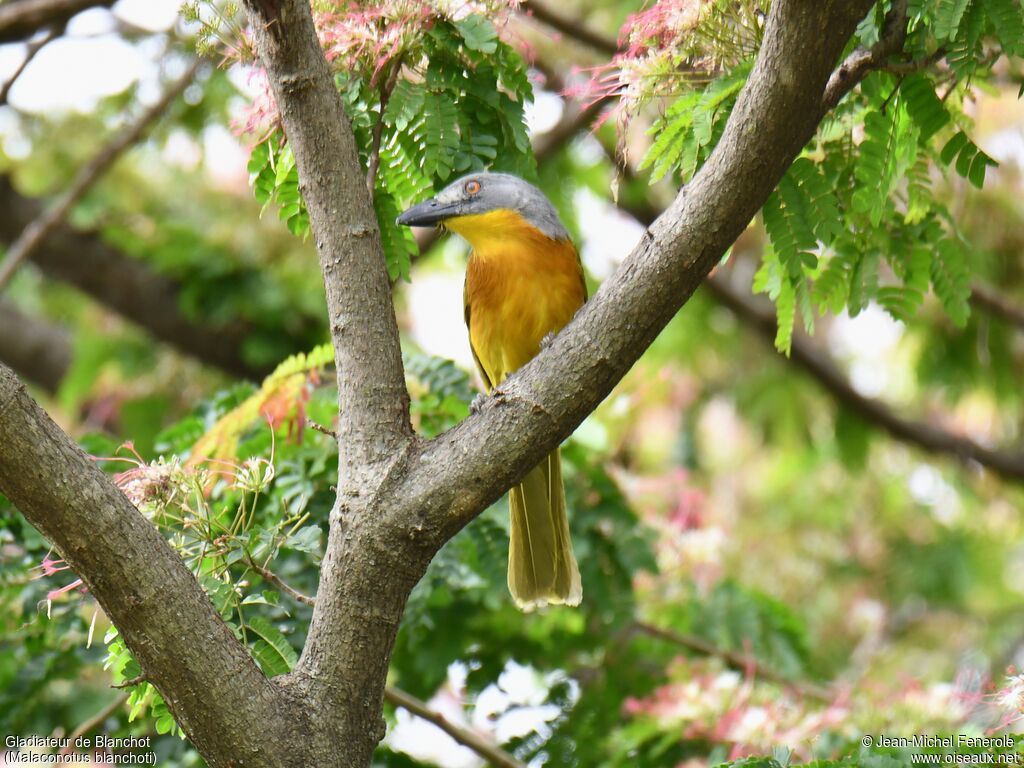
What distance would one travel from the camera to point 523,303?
3.96 meters

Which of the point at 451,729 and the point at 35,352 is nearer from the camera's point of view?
the point at 451,729

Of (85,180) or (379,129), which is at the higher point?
(85,180)

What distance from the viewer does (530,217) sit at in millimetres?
3969

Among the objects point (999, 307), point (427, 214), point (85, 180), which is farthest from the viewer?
point (999, 307)

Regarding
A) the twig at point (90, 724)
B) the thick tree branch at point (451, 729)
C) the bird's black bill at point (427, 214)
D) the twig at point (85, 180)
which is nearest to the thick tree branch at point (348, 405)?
the bird's black bill at point (427, 214)

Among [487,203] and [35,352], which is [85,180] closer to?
[35,352]

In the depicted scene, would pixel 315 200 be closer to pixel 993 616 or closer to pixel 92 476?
pixel 92 476

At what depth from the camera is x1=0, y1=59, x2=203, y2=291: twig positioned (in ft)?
18.1

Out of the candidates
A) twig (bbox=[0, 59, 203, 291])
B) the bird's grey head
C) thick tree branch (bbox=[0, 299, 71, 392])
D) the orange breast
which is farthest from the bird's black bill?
thick tree branch (bbox=[0, 299, 71, 392])

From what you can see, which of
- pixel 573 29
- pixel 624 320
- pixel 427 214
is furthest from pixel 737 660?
pixel 573 29

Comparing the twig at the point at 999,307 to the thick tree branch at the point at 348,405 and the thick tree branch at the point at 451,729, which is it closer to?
the thick tree branch at the point at 451,729

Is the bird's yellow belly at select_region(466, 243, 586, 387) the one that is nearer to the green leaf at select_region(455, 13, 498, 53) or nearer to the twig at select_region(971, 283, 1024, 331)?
the green leaf at select_region(455, 13, 498, 53)

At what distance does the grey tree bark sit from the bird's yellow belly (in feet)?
4.43

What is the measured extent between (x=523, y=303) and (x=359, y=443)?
1.49 meters
